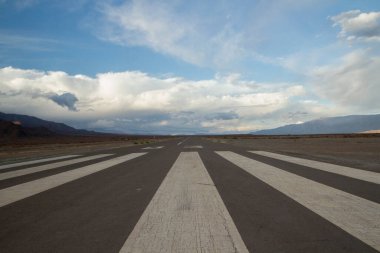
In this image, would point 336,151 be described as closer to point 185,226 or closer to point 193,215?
point 193,215

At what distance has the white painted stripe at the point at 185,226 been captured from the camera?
3225mm

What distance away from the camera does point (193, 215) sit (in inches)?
171

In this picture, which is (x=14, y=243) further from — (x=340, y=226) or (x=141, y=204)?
(x=340, y=226)

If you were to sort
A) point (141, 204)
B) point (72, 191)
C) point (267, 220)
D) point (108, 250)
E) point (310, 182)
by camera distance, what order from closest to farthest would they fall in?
point (108, 250) → point (267, 220) → point (141, 204) → point (72, 191) → point (310, 182)

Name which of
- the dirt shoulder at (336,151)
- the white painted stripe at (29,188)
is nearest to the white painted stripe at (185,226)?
the white painted stripe at (29,188)

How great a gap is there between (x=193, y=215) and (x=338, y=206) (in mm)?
2230

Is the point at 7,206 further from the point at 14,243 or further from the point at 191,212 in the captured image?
the point at 191,212

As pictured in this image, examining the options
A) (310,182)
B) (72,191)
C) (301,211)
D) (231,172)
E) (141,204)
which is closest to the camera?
(301,211)

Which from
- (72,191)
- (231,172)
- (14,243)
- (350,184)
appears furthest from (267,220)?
(231,172)

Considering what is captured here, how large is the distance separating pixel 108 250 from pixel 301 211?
2.76 m

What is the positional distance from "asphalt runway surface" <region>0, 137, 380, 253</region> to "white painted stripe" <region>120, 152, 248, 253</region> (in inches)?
0.4

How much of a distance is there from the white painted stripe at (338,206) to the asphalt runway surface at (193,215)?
0.04 feet

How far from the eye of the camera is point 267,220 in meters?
4.06

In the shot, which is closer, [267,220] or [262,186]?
[267,220]
